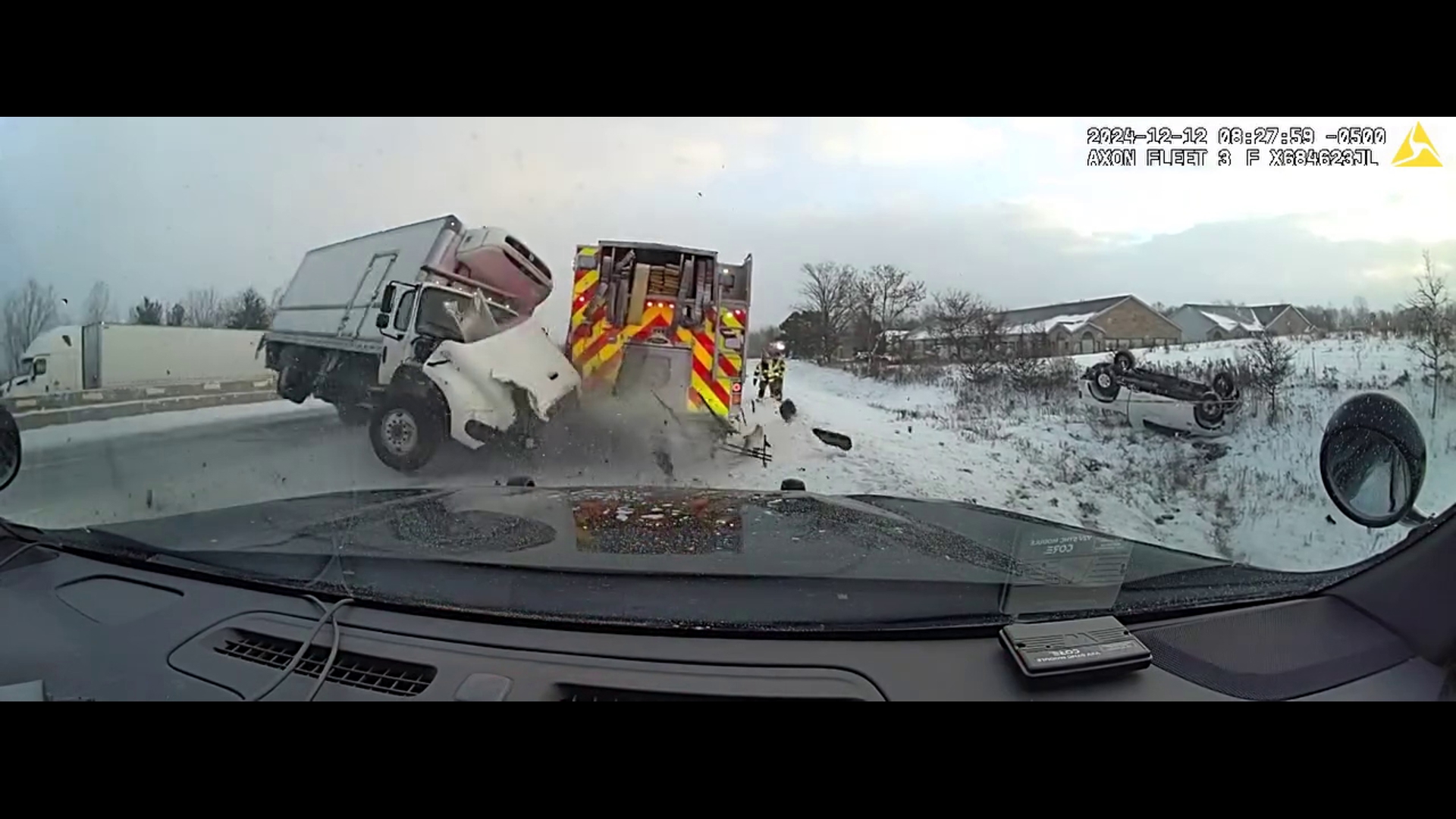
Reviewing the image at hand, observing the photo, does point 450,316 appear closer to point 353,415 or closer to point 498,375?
point 498,375

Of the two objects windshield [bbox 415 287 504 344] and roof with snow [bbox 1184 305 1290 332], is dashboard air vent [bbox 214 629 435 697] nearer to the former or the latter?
windshield [bbox 415 287 504 344]

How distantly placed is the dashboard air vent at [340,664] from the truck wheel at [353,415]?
4.40 meters

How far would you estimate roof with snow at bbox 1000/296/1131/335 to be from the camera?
629cm

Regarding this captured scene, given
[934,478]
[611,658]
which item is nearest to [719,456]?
[934,478]

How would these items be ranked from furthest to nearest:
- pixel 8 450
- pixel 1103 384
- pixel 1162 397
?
pixel 1103 384 → pixel 1162 397 → pixel 8 450

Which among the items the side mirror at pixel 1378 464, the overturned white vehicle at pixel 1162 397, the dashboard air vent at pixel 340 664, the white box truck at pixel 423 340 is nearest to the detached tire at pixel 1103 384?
the overturned white vehicle at pixel 1162 397

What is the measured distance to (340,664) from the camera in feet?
7.29

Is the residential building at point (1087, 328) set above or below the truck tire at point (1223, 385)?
above

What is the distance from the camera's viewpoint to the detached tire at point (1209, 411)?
6.19 metres

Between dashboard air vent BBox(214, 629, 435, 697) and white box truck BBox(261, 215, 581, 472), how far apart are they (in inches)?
157

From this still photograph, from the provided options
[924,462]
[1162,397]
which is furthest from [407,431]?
[1162,397]

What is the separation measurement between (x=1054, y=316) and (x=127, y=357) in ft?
26.0

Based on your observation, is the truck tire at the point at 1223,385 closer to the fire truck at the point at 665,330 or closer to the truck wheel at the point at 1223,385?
the truck wheel at the point at 1223,385
